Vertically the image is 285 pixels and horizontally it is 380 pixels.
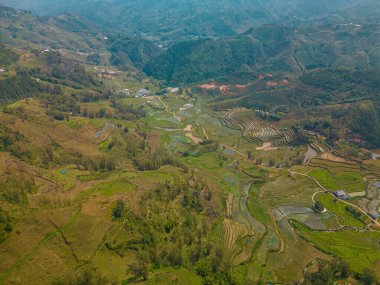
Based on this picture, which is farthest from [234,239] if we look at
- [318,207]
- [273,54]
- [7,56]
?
[273,54]

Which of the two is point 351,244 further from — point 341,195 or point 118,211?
point 118,211

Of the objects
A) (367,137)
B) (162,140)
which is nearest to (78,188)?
(162,140)

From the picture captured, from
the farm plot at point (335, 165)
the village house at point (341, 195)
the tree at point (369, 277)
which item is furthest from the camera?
the farm plot at point (335, 165)

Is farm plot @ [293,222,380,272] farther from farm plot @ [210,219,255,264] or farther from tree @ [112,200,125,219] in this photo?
tree @ [112,200,125,219]

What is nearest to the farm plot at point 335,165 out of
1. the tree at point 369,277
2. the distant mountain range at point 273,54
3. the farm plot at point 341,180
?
the farm plot at point 341,180

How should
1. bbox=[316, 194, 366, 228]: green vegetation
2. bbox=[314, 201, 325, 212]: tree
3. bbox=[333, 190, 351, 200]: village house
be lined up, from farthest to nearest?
1. bbox=[333, 190, 351, 200]: village house
2. bbox=[314, 201, 325, 212]: tree
3. bbox=[316, 194, 366, 228]: green vegetation

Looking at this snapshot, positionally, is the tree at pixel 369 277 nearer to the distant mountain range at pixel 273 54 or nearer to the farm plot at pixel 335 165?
the farm plot at pixel 335 165

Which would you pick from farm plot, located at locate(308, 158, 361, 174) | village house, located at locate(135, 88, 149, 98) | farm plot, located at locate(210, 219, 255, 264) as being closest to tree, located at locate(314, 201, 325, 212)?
farm plot, located at locate(210, 219, 255, 264)

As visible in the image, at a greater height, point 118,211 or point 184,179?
point 118,211
